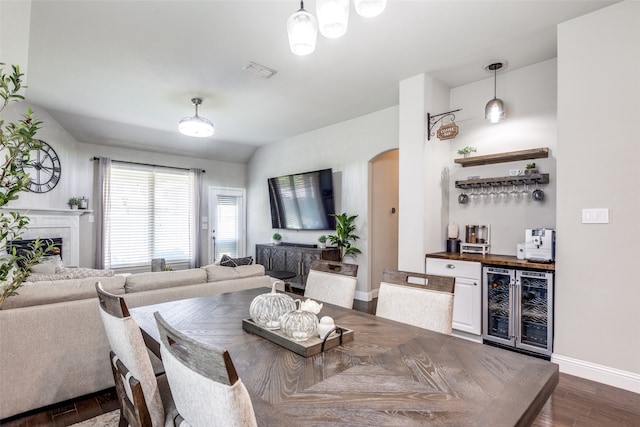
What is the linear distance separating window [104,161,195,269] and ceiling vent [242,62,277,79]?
13.0ft

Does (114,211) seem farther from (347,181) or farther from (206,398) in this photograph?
(206,398)

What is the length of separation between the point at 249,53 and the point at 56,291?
8.40ft

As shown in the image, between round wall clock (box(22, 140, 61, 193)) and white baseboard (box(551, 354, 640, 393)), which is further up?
round wall clock (box(22, 140, 61, 193))

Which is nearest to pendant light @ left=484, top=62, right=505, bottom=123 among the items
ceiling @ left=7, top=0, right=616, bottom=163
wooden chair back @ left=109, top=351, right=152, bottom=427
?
ceiling @ left=7, top=0, right=616, bottom=163

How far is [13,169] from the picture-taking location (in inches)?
51.0

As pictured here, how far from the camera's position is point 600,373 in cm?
253

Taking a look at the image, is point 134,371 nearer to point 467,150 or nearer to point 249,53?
point 249,53

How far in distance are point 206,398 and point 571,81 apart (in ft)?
11.1

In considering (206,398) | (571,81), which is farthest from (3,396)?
(571,81)

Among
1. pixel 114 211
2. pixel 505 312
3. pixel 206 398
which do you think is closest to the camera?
pixel 206 398

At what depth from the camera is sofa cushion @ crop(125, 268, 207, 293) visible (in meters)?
2.47

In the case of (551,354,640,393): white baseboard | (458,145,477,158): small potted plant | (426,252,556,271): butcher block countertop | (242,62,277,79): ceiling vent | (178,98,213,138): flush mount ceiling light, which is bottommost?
(551,354,640,393): white baseboard

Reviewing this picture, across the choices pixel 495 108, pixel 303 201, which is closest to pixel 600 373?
pixel 495 108

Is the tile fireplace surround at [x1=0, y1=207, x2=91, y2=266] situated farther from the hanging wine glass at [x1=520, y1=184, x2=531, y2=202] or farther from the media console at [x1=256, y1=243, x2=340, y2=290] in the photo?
the hanging wine glass at [x1=520, y1=184, x2=531, y2=202]
